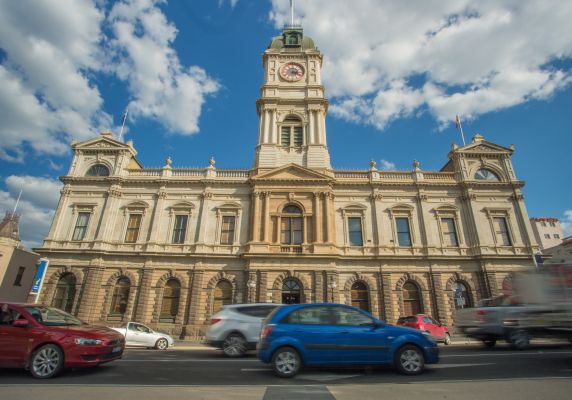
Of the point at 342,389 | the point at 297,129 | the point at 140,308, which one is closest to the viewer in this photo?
the point at 342,389

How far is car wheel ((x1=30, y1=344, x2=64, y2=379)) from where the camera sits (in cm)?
643

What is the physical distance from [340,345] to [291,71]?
2990 centimetres

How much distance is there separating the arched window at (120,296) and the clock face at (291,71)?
24.1 metres

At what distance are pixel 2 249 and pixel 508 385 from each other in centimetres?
3800

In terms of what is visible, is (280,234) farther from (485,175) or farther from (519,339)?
(485,175)

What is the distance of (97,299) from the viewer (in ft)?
73.7

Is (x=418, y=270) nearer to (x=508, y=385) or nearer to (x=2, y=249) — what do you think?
(x=508, y=385)

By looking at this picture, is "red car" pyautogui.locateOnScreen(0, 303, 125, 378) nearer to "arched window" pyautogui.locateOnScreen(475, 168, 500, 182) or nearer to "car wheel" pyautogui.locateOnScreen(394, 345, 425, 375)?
"car wheel" pyautogui.locateOnScreen(394, 345, 425, 375)

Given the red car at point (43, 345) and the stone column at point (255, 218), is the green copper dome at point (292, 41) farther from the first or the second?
the red car at point (43, 345)

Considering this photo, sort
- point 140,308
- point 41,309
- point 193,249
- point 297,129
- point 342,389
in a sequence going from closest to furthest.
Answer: point 342,389 < point 41,309 < point 140,308 < point 193,249 < point 297,129

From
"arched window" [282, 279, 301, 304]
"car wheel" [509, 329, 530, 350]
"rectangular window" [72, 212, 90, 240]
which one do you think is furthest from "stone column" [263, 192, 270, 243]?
"car wheel" [509, 329, 530, 350]

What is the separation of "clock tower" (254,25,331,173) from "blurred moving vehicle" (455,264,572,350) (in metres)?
16.5

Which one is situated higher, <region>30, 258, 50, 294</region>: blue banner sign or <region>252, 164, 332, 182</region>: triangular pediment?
<region>252, 164, 332, 182</region>: triangular pediment

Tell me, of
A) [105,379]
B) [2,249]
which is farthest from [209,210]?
[2,249]
